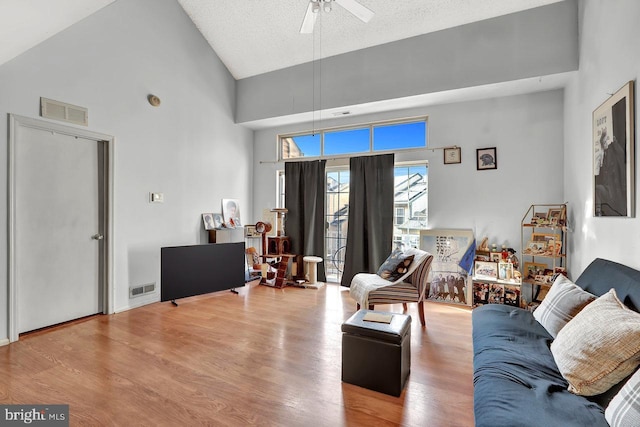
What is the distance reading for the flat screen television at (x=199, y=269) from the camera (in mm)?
3756

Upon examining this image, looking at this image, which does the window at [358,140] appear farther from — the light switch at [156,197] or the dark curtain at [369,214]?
the light switch at [156,197]

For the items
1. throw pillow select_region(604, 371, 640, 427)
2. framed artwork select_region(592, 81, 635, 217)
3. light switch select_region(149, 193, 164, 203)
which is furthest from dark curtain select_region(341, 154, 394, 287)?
throw pillow select_region(604, 371, 640, 427)

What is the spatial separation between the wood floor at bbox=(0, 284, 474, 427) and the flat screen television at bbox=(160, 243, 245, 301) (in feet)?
1.20

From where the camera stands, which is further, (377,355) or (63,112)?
(63,112)

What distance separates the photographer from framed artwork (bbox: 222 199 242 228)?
507 cm

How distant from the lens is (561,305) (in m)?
2.03

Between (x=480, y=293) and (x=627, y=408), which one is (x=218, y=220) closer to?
(x=480, y=293)

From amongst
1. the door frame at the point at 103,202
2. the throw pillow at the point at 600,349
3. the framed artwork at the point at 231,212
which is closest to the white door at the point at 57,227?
the door frame at the point at 103,202

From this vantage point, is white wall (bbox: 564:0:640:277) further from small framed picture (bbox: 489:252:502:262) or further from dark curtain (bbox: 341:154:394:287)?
dark curtain (bbox: 341:154:394:287)

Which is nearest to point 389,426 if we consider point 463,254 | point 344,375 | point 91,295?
point 344,375

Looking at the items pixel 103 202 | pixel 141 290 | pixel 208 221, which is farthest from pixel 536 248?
pixel 103 202

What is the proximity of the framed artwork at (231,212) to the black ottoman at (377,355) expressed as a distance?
11.3ft

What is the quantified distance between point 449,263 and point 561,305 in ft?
6.82

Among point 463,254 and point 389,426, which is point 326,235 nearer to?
point 463,254
